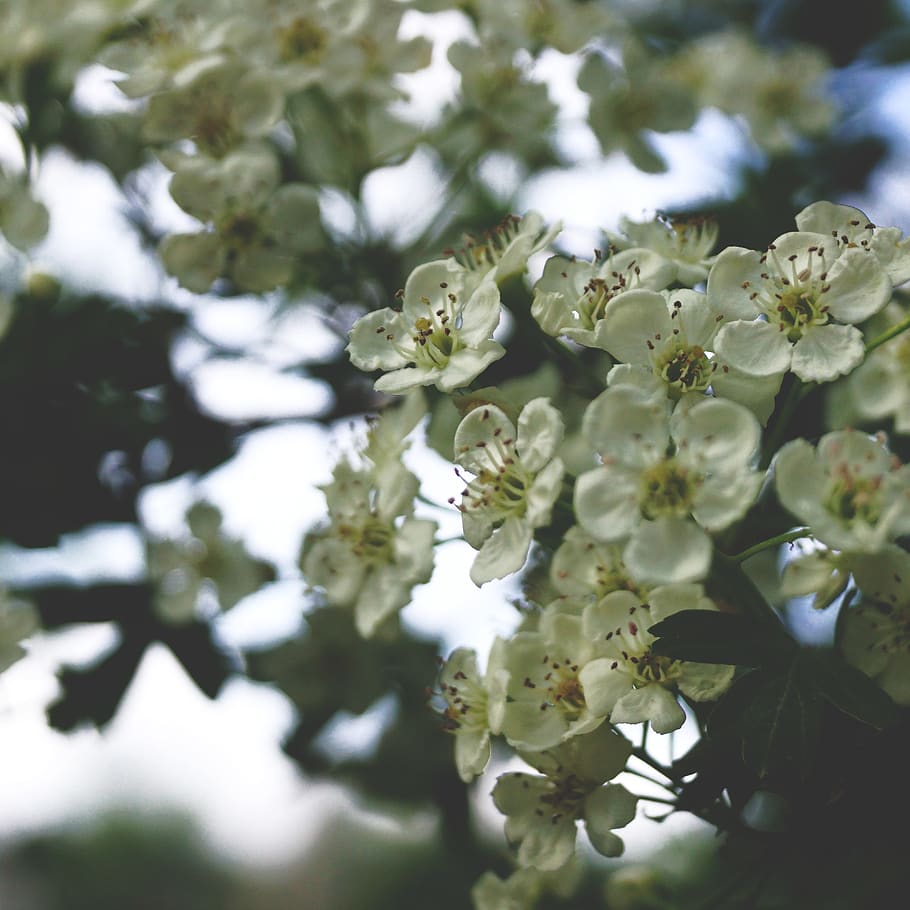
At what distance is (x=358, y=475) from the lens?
1.50 meters

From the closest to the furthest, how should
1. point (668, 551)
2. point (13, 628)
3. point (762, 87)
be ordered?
point (668, 551) < point (13, 628) < point (762, 87)

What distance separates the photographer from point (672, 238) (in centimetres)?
144

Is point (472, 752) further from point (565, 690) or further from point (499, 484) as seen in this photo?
point (499, 484)

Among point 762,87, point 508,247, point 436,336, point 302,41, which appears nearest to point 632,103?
point 762,87

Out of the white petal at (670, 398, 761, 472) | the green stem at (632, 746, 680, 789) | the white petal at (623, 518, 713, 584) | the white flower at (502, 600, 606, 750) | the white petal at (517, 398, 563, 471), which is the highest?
the white petal at (670, 398, 761, 472)

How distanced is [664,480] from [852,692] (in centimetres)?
26

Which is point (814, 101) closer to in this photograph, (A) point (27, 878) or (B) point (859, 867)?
(B) point (859, 867)

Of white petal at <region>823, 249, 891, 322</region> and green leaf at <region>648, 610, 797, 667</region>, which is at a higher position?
white petal at <region>823, 249, 891, 322</region>

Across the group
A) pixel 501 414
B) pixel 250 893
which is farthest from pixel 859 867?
A: pixel 250 893

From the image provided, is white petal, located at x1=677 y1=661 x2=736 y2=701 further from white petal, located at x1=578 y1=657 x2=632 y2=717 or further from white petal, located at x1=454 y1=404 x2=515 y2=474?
white petal, located at x1=454 y1=404 x2=515 y2=474

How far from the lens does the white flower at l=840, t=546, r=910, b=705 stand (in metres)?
1.17

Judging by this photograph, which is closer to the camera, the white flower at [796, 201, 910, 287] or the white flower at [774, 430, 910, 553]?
the white flower at [774, 430, 910, 553]

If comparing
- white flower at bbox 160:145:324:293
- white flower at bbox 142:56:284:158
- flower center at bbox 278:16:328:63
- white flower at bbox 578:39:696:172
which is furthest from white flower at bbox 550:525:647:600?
white flower at bbox 578:39:696:172

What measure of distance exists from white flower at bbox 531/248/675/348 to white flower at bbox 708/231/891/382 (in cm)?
10
